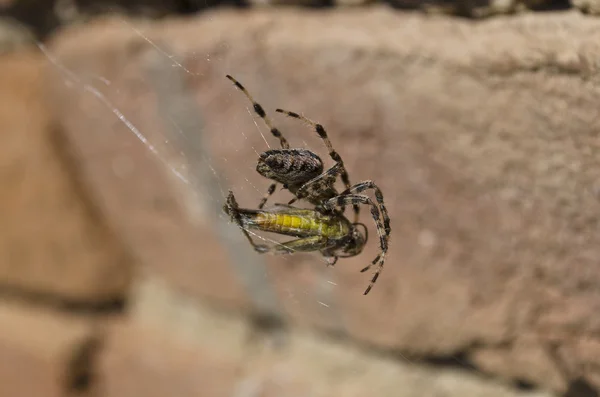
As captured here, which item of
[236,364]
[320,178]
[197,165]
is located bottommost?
[236,364]

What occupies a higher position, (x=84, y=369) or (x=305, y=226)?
(x=305, y=226)

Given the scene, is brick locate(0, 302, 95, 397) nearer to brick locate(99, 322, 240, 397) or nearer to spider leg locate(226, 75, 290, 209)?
brick locate(99, 322, 240, 397)

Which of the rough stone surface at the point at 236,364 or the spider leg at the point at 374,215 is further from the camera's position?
the rough stone surface at the point at 236,364

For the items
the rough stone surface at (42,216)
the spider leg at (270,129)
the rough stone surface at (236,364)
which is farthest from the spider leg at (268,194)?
the rough stone surface at (42,216)

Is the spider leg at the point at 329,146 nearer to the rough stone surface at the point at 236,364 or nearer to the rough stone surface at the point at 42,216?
the rough stone surface at the point at 236,364


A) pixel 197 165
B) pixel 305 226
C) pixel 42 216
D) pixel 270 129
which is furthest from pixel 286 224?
pixel 42 216

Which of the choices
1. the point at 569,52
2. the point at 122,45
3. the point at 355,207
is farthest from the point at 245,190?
the point at 569,52

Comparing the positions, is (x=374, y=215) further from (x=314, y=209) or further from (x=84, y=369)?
(x=84, y=369)

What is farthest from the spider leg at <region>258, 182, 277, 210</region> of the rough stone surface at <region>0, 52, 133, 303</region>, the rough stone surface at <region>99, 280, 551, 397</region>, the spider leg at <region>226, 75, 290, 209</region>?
the rough stone surface at <region>0, 52, 133, 303</region>
